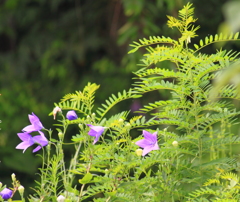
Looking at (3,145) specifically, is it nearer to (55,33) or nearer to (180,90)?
(55,33)

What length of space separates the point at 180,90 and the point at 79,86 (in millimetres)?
4218

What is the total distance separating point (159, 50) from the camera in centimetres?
140

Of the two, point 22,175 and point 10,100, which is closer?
point 22,175

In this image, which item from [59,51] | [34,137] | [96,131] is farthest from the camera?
[59,51]

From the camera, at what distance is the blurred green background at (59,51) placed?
5.26 m

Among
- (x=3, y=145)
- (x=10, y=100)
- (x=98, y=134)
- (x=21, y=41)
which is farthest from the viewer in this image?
(x=21, y=41)

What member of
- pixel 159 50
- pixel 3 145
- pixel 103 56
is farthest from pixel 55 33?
pixel 159 50

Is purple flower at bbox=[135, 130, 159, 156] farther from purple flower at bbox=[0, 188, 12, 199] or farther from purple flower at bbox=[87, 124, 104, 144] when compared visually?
purple flower at bbox=[0, 188, 12, 199]

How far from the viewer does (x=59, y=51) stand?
566 cm

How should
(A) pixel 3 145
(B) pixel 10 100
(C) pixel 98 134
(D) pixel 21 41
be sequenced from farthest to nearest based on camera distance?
(D) pixel 21 41, (B) pixel 10 100, (A) pixel 3 145, (C) pixel 98 134

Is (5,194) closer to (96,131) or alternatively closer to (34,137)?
(34,137)

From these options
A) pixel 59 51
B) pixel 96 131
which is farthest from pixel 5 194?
pixel 59 51

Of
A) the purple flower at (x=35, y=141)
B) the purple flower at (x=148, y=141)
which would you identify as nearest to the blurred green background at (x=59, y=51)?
the purple flower at (x=35, y=141)

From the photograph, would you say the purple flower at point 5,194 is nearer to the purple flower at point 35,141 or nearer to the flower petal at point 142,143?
the purple flower at point 35,141
